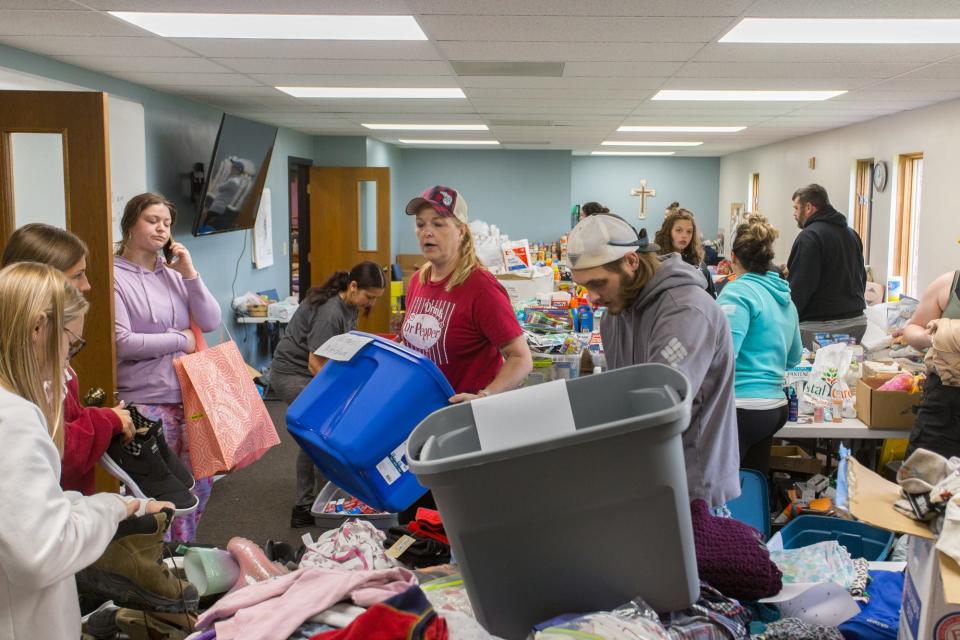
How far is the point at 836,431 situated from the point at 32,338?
3.24 m

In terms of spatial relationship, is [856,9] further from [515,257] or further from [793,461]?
[515,257]

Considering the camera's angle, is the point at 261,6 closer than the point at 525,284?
Yes

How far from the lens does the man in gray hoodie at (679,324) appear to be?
1.82 meters

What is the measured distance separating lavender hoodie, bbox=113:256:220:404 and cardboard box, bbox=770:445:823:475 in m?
2.75

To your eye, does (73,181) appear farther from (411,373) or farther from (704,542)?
(704,542)

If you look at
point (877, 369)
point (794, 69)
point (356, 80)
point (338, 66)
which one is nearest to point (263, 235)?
point (356, 80)

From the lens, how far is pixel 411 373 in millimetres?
1842

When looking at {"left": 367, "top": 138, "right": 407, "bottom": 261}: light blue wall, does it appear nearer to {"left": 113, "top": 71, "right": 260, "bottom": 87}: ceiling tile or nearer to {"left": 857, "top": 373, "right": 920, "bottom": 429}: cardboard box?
{"left": 113, "top": 71, "right": 260, "bottom": 87}: ceiling tile

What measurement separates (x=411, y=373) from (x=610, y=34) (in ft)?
7.63

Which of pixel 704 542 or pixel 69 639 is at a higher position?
pixel 704 542

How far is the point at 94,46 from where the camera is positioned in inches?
160

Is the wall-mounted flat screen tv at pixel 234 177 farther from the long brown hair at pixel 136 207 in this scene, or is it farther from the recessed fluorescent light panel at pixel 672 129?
the recessed fluorescent light panel at pixel 672 129

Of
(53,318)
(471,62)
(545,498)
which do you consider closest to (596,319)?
(471,62)

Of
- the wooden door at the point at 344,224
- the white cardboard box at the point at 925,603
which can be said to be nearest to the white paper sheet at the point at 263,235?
the wooden door at the point at 344,224
